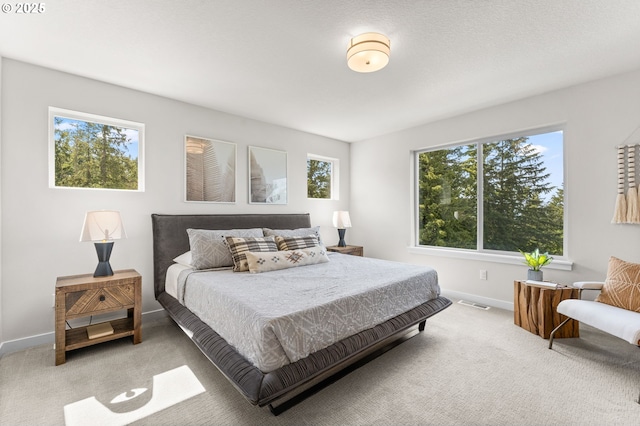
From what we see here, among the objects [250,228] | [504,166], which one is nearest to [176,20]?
[250,228]

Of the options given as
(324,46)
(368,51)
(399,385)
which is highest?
(324,46)

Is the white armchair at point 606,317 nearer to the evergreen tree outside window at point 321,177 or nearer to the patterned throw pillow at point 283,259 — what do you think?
the patterned throw pillow at point 283,259

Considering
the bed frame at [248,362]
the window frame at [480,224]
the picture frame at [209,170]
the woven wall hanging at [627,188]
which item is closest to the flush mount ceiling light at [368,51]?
the bed frame at [248,362]

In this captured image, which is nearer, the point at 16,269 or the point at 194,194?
the point at 16,269

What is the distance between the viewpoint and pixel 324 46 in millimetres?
Result: 2322

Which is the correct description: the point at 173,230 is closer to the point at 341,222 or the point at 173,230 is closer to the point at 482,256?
the point at 341,222

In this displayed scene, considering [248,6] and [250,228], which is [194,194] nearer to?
[250,228]

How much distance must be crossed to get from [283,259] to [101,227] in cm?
167

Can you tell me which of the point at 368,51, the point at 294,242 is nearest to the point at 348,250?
the point at 294,242

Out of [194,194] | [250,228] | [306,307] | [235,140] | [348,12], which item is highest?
[348,12]

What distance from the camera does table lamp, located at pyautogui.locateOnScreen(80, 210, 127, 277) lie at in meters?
2.49

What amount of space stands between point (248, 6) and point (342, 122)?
8.39 ft

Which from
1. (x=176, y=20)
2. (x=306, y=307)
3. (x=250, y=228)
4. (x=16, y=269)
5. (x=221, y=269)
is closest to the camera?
(x=306, y=307)

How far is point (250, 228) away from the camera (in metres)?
3.89
